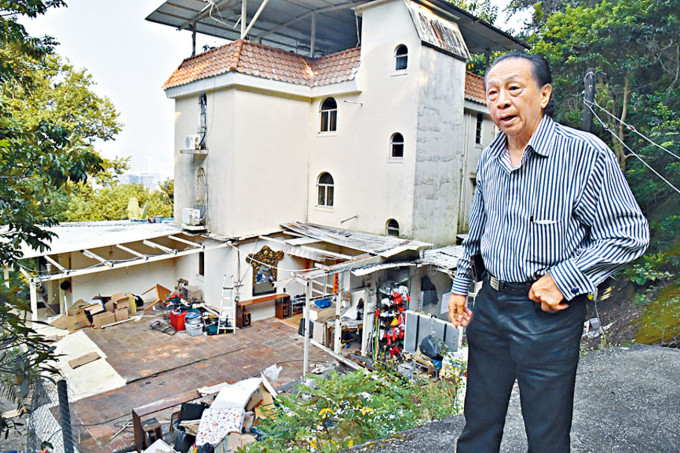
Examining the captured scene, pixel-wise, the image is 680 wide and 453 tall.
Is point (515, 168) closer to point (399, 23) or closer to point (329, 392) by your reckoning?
point (329, 392)

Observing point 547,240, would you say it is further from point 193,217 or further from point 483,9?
point 483,9

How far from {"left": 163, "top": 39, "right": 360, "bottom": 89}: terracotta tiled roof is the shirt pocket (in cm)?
1192

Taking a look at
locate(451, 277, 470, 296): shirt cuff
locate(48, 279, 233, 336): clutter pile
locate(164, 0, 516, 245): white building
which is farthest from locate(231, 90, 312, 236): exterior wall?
locate(451, 277, 470, 296): shirt cuff

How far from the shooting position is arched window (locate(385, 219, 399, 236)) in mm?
12569

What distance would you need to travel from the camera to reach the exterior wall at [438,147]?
12016 millimetres

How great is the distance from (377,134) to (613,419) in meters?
10.4

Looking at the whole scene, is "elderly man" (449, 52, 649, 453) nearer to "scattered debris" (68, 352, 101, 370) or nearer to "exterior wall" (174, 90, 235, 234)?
"scattered debris" (68, 352, 101, 370)

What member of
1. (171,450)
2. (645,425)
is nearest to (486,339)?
(645,425)

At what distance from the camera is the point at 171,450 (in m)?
6.35

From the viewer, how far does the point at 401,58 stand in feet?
40.2

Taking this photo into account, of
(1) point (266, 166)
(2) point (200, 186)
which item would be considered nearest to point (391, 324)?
(1) point (266, 166)

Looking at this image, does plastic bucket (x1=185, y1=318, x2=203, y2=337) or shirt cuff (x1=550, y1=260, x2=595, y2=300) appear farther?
plastic bucket (x1=185, y1=318, x2=203, y2=337)

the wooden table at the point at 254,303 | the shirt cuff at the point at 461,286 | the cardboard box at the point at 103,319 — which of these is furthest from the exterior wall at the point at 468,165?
the shirt cuff at the point at 461,286

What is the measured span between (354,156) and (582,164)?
462 inches
